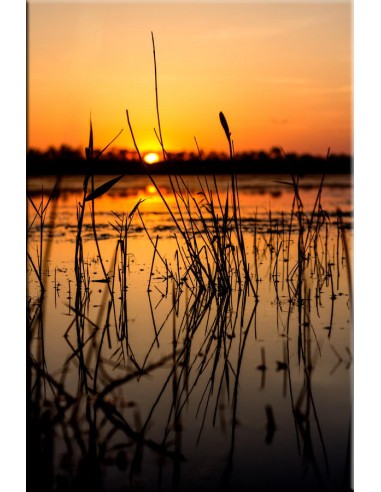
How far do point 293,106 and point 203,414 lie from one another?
947 mm

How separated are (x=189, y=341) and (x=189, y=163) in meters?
0.54

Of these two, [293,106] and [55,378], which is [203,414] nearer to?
[55,378]

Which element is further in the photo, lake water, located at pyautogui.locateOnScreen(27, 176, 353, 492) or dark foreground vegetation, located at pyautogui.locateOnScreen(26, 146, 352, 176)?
dark foreground vegetation, located at pyautogui.locateOnScreen(26, 146, 352, 176)

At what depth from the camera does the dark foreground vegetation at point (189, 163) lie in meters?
2.33

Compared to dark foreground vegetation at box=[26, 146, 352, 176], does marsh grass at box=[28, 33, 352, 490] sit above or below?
below

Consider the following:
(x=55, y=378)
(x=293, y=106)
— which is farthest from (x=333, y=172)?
(x=55, y=378)

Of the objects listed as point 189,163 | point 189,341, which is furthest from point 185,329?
point 189,163

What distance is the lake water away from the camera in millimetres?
2162

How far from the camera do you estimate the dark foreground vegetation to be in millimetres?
2332

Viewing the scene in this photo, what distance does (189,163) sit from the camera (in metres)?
2.41

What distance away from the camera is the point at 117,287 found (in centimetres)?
243

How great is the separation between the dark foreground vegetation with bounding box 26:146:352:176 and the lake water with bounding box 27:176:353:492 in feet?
0.11

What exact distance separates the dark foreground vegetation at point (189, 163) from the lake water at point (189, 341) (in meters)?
0.03
